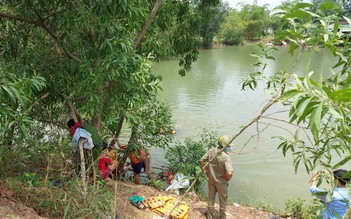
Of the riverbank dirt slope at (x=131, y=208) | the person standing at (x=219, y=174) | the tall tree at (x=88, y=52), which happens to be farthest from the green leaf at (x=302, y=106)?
the person standing at (x=219, y=174)

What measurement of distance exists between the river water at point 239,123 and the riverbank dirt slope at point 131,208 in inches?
30.4

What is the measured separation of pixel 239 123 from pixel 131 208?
7.69m

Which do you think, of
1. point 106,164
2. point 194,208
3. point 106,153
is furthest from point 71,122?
point 194,208

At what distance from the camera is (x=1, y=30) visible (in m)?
4.23

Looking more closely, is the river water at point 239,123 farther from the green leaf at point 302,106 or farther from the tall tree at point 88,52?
the tall tree at point 88,52

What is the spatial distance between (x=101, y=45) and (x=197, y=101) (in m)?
11.0

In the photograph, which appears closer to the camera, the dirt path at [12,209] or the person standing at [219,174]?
the dirt path at [12,209]

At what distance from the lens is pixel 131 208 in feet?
14.8

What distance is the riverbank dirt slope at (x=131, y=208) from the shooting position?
2.94 meters

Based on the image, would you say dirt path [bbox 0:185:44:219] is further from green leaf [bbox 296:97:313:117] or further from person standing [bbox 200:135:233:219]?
green leaf [bbox 296:97:313:117]

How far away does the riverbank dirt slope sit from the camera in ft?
9.65

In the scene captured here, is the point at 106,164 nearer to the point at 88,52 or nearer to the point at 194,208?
the point at 194,208

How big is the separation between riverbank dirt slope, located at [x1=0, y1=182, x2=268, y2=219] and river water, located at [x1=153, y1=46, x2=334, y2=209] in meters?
0.77

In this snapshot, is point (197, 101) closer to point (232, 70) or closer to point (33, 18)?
point (232, 70)
